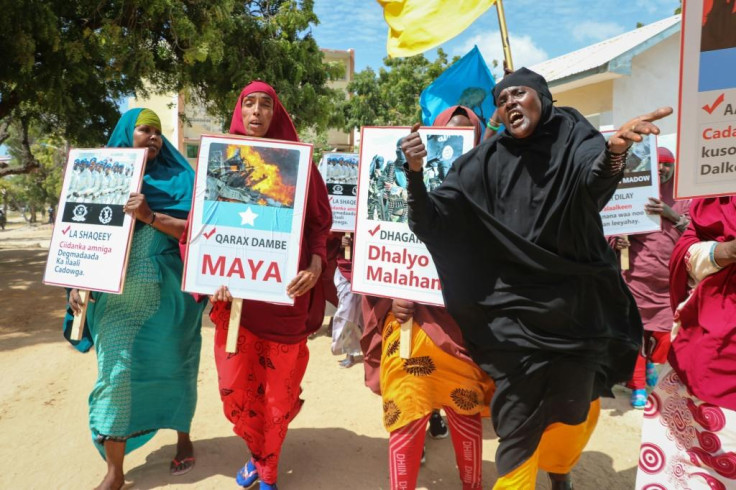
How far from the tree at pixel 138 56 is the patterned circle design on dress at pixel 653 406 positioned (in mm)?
7913

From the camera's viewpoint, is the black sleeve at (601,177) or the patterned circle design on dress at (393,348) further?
the patterned circle design on dress at (393,348)

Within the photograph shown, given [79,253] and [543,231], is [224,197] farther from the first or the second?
[543,231]

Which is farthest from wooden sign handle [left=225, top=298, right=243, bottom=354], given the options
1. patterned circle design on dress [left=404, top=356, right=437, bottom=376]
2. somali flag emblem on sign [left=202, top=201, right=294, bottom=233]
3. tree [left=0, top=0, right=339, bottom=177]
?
tree [left=0, top=0, right=339, bottom=177]

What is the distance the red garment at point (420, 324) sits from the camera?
2.60 m

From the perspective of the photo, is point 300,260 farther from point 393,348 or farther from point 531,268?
point 531,268

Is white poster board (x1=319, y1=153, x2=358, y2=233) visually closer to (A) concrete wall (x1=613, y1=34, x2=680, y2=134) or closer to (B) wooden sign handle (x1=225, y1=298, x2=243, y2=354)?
(B) wooden sign handle (x1=225, y1=298, x2=243, y2=354)

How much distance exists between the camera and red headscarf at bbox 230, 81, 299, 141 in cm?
300

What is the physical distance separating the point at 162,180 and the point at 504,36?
2.25m

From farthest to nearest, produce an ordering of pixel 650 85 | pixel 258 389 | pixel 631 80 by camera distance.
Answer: pixel 650 85 < pixel 631 80 < pixel 258 389

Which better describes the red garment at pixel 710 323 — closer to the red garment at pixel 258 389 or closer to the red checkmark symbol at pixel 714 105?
the red checkmark symbol at pixel 714 105

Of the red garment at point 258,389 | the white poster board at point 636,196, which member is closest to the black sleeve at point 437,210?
the red garment at point 258,389

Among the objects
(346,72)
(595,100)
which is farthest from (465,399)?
(346,72)

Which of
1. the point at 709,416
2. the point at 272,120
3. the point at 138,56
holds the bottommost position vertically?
the point at 709,416

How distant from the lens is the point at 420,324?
8.78ft
